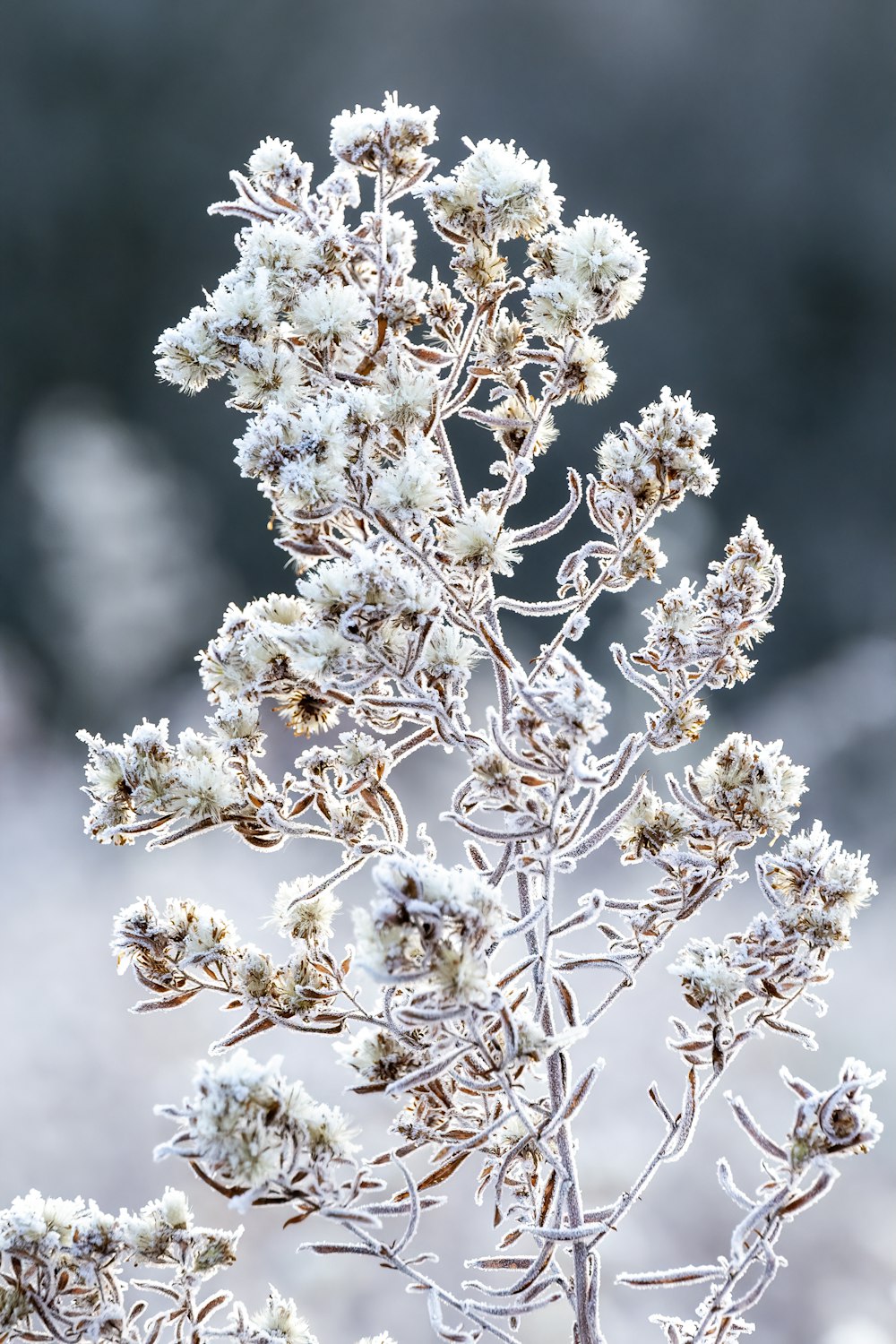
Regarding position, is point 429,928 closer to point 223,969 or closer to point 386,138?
point 223,969

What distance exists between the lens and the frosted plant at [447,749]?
0.86 m

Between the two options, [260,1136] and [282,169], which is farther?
[282,169]

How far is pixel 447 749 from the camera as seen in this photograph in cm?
97

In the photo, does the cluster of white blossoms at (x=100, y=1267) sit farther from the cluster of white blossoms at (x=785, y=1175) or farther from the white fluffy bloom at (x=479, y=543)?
the white fluffy bloom at (x=479, y=543)

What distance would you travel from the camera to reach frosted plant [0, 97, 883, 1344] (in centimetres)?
86

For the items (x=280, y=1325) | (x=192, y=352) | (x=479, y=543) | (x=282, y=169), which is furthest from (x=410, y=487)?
(x=280, y=1325)

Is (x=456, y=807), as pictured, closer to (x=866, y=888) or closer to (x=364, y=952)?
(x=364, y=952)

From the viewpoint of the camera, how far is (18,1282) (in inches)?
36.1

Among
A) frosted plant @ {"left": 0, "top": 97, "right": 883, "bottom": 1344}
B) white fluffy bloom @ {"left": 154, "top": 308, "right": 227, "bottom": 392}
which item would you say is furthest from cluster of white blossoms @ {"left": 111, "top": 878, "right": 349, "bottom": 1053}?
white fluffy bloom @ {"left": 154, "top": 308, "right": 227, "bottom": 392}

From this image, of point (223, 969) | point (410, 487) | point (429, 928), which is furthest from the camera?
point (223, 969)

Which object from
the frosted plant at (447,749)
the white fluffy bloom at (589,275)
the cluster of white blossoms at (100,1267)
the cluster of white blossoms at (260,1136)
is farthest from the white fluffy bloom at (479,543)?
the cluster of white blossoms at (100,1267)

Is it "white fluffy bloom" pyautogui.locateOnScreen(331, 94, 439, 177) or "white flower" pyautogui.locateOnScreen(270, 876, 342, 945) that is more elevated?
"white fluffy bloom" pyautogui.locateOnScreen(331, 94, 439, 177)

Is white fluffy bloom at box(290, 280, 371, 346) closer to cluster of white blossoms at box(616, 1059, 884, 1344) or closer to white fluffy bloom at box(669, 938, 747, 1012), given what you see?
white fluffy bloom at box(669, 938, 747, 1012)

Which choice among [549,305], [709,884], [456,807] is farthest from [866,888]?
[549,305]
